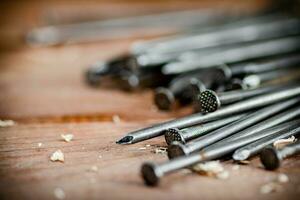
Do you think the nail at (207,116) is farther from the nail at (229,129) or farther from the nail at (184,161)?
the nail at (184,161)

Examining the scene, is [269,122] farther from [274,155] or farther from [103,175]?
[103,175]

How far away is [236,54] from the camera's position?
5.37 feet

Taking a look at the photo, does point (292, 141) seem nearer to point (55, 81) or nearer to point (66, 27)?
point (55, 81)

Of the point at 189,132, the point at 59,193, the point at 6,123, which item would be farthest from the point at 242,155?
the point at 6,123

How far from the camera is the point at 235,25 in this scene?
82.5 inches

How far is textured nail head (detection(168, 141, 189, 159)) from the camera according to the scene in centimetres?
93

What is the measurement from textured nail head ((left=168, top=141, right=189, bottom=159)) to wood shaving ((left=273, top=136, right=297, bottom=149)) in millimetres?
202

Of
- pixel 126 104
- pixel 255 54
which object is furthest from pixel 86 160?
pixel 255 54

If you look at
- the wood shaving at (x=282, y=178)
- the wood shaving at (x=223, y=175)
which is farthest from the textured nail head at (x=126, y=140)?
the wood shaving at (x=282, y=178)

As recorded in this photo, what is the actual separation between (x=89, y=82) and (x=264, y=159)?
2.71ft

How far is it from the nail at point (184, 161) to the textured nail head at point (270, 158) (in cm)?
6

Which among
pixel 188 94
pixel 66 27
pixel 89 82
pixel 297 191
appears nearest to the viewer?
pixel 297 191

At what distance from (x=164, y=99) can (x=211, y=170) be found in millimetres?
425

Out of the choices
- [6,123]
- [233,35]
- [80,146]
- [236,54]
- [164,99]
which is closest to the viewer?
[80,146]
